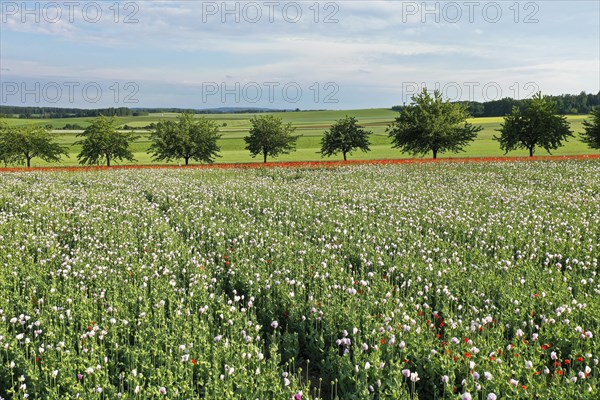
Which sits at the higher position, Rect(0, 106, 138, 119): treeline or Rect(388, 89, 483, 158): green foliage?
Rect(0, 106, 138, 119): treeline

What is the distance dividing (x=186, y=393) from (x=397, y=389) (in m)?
2.13

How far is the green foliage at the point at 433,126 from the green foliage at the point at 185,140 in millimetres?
18409

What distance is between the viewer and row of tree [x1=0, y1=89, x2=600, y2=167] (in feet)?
143

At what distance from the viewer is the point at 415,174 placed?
26.0m

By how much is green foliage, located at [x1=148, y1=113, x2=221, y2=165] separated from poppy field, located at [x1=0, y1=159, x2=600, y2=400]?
30086mm

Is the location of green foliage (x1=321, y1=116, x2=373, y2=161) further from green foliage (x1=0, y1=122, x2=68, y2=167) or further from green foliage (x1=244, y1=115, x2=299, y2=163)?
green foliage (x1=0, y1=122, x2=68, y2=167)

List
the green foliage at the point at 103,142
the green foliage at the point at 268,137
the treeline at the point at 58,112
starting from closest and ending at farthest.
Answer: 1. the green foliage at the point at 103,142
2. the green foliage at the point at 268,137
3. the treeline at the point at 58,112

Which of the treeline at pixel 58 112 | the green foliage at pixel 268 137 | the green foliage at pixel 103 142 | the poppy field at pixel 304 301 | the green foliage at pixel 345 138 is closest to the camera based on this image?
the poppy field at pixel 304 301

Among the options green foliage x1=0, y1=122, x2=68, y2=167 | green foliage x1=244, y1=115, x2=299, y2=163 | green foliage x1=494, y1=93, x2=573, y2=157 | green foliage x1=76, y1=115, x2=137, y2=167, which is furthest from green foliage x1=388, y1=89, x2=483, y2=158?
green foliage x1=0, y1=122, x2=68, y2=167

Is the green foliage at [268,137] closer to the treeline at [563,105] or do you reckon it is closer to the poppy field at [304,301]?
the poppy field at [304,301]

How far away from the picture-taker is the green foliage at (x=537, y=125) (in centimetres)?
4334

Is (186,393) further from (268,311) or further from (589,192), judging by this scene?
(589,192)

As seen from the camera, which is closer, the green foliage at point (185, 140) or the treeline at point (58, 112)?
the green foliage at point (185, 140)

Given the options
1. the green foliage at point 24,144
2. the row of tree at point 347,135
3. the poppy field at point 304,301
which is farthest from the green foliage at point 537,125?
the green foliage at point 24,144
